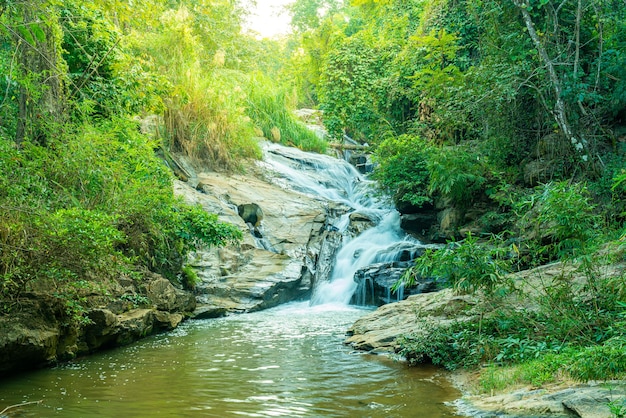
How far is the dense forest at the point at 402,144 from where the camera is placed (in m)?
6.27

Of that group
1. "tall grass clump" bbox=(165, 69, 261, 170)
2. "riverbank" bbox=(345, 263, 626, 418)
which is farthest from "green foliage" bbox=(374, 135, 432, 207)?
"riverbank" bbox=(345, 263, 626, 418)

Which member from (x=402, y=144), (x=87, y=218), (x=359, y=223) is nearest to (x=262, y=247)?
(x=359, y=223)

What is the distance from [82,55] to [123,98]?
3.60ft

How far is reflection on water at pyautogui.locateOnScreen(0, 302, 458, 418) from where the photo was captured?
5.15 metres

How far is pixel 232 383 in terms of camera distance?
615 cm

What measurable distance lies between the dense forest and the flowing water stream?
811 mm

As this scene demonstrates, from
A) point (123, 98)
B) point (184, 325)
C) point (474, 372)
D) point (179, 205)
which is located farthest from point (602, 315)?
point (123, 98)

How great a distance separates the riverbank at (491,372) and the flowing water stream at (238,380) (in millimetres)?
283

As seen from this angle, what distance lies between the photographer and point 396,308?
9305mm

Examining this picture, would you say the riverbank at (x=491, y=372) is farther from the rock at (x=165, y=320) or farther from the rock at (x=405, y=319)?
the rock at (x=165, y=320)

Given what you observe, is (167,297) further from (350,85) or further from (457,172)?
(350,85)

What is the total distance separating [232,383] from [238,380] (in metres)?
0.13

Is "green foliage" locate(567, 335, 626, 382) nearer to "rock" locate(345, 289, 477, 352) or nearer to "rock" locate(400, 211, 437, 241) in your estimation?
"rock" locate(345, 289, 477, 352)

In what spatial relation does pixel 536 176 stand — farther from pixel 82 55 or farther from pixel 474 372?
pixel 82 55
